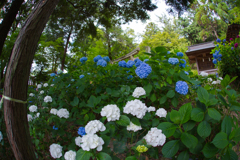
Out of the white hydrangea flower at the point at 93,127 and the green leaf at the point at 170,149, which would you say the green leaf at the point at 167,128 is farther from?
the white hydrangea flower at the point at 93,127

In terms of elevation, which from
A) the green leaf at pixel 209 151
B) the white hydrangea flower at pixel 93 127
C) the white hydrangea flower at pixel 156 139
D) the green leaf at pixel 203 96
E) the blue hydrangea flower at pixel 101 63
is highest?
the blue hydrangea flower at pixel 101 63

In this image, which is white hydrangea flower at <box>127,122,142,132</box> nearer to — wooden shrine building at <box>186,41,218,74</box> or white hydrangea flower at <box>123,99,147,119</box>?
white hydrangea flower at <box>123,99,147,119</box>

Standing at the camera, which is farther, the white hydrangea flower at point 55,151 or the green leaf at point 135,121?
the white hydrangea flower at point 55,151

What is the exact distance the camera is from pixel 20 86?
3.61 feet

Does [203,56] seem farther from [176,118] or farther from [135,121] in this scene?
[135,121]

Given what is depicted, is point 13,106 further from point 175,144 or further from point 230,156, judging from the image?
point 230,156

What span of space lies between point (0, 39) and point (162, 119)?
110 inches

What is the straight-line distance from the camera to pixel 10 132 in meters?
1.05

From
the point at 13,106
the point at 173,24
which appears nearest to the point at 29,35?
the point at 13,106

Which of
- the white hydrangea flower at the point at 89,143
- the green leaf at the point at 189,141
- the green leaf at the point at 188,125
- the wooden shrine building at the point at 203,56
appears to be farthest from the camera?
the wooden shrine building at the point at 203,56

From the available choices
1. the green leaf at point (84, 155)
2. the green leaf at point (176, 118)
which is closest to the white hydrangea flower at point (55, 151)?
the green leaf at point (84, 155)

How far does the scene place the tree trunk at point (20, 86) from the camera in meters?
1.05

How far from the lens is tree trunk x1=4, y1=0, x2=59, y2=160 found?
1.05 metres

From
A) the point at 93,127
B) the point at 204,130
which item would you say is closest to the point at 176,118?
the point at 204,130
